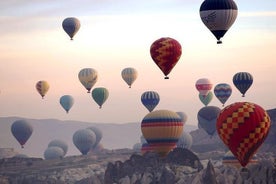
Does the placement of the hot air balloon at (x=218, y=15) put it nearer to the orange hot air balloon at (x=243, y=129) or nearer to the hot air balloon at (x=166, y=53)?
the orange hot air balloon at (x=243, y=129)

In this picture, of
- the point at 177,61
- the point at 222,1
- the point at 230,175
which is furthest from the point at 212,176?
the point at 222,1

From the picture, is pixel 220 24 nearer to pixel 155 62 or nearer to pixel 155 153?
pixel 155 62

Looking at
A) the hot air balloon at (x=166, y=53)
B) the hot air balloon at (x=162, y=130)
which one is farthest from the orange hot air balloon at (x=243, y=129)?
the hot air balloon at (x=162, y=130)

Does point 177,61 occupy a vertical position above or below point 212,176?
above

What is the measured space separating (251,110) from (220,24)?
18.2 m

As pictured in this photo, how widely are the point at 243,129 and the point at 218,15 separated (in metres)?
23.1

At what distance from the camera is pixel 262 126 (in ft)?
463

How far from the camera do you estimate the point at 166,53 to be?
569 ft

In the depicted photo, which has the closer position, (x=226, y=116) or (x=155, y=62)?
(x=226, y=116)

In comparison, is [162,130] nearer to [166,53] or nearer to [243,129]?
[166,53]

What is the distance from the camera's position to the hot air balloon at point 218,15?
500 ft

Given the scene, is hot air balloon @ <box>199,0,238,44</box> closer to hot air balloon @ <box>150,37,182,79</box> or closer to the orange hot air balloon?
the orange hot air balloon

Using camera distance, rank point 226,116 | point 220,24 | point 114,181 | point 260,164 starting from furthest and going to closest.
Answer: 1. point 114,181
2. point 260,164
3. point 220,24
4. point 226,116

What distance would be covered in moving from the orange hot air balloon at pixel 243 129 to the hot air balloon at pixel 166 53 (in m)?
29.9
